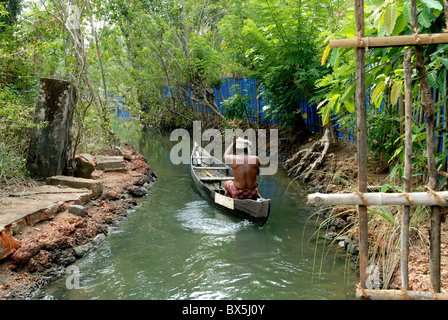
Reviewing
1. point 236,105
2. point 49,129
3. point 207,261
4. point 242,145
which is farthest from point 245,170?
point 236,105

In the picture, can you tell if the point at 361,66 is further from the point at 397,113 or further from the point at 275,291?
the point at 397,113

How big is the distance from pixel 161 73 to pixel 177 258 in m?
14.5

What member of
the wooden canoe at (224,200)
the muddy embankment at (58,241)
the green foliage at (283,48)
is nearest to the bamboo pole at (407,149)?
the wooden canoe at (224,200)

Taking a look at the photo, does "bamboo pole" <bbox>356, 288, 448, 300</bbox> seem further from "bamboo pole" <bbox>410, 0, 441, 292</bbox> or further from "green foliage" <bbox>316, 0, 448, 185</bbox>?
"green foliage" <bbox>316, 0, 448, 185</bbox>

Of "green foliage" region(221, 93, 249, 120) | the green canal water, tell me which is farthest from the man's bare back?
"green foliage" region(221, 93, 249, 120)

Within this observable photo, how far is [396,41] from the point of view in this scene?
2572 mm

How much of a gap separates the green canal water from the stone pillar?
6.12ft

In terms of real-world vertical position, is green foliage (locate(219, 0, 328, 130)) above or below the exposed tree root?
above

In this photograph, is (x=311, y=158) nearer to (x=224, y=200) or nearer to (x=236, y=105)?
(x=224, y=200)

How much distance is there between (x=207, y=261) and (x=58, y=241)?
2.12 metres

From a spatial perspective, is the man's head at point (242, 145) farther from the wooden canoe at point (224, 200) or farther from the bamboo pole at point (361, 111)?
the bamboo pole at point (361, 111)

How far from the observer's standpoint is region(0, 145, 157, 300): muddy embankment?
4234mm
